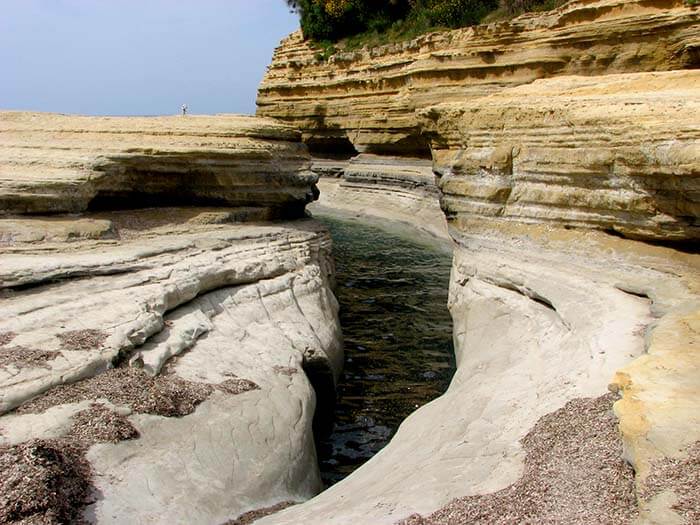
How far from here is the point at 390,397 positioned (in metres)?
11.3

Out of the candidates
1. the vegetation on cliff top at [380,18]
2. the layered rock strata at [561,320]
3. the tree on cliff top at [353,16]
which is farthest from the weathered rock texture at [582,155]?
the tree on cliff top at [353,16]

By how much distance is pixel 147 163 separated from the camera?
48.7ft

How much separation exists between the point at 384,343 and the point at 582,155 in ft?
17.9

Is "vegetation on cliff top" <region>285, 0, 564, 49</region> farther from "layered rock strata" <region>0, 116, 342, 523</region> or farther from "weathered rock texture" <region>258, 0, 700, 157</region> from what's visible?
"layered rock strata" <region>0, 116, 342, 523</region>

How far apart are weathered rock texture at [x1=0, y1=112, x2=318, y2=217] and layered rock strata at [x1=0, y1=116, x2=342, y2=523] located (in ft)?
0.43

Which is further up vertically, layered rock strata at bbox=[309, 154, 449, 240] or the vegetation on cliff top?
the vegetation on cliff top

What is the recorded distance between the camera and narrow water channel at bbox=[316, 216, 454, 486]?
10.2m

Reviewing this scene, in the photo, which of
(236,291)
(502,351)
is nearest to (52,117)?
(236,291)

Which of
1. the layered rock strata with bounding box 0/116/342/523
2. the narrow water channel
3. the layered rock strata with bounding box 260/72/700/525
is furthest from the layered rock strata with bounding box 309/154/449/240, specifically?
the layered rock strata with bounding box 0/116/342/523

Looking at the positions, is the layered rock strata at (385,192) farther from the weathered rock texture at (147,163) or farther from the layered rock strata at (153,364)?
the layered rock strata at (153,364)

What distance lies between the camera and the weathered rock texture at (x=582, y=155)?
376 inches

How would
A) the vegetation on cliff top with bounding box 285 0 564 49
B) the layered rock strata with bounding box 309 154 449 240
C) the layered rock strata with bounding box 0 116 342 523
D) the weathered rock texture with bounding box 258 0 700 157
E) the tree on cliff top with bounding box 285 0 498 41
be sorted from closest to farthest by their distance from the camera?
1. the layered rock strata with bounding box 0 116 342 523
2. the weathered rock texture with bounding box 258 0 700 157
3. the layered rock strata with bounding box 309 154 449 240
4. the vegetation on cliff top with bounding box 285 0 564 49
5. the tree on cliff top with bounding box 285 0 498 41

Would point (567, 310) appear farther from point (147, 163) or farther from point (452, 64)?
point (452, 64)

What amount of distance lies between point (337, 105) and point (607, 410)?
2960 centimetres
